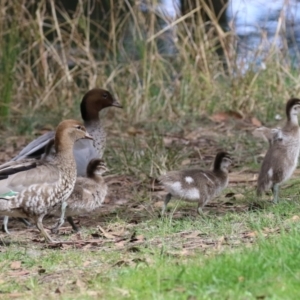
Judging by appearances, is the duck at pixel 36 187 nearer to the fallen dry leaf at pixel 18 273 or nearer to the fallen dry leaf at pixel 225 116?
the fallen dry leaf at pixel 18 273

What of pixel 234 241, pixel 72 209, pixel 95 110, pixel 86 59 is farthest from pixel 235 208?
pixel 86 59

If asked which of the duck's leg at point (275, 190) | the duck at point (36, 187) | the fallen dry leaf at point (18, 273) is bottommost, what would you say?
the duck's leg at point (275, 190)

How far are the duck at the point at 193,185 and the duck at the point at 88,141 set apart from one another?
1.13m

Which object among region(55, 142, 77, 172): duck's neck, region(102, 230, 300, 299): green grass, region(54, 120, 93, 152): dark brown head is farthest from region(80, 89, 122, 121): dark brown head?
region(102, 230, 300, 299): green grass

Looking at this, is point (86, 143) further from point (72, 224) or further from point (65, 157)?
point (65, 157)

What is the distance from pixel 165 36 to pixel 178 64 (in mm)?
490

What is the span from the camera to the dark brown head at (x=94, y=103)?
37.3ft

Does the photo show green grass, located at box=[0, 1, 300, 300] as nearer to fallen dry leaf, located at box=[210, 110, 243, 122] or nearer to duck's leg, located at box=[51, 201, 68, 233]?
fallen dry leaf, located at box=[210, 110, 243, 122]

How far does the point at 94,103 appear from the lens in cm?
1145

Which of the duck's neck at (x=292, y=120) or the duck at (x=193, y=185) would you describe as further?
the duck's neck at (x=292, y=120)

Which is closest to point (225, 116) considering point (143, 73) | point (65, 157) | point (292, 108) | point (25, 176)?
point (143, 73)

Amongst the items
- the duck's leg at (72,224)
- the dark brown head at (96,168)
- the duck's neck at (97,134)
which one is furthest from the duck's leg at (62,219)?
the duck's neck at (97,134)

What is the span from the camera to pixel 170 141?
12.3 metres

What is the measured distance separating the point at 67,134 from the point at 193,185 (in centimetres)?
127
